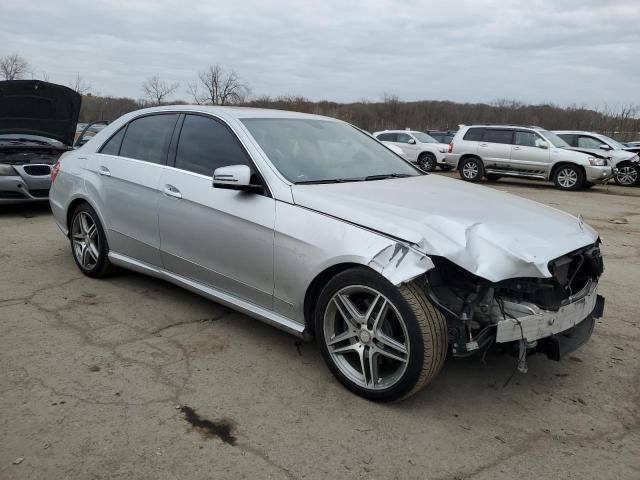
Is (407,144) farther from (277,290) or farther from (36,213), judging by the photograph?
(277,290)

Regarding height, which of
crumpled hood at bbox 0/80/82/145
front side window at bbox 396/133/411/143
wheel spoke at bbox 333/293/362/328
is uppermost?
crumpled hood at bbox 0/80/82/145

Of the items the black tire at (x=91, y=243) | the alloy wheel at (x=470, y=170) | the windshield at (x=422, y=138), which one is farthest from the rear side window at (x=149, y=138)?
the windshield at (x=422, y=138)

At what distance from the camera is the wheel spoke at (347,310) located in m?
2.97

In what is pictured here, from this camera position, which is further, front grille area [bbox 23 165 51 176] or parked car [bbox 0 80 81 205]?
front grille area [bbox 23 165 51 176]

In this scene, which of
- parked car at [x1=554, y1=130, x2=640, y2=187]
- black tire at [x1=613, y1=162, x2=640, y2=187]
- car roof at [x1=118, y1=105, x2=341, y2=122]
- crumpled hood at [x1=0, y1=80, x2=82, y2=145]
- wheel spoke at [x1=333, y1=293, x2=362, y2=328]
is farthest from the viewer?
black tire at [x1=613, y1=162, x2=640, y2=187]

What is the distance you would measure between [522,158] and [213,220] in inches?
541

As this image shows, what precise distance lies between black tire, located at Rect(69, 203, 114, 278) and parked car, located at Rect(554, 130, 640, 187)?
48.4ft

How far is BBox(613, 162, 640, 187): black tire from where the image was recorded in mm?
16172

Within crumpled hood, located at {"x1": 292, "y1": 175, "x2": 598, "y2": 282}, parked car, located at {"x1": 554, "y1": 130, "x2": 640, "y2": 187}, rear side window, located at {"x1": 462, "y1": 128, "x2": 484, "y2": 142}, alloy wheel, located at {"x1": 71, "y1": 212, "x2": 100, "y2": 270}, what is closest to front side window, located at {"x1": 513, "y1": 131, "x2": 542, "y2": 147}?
rear side window, located at {"x1": 462, "y1": 128, "x2": 484, "y2": 142}

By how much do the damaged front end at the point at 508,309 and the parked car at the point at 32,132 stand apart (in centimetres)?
718

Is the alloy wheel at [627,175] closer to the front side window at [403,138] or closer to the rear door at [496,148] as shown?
the rear door at [496,148]

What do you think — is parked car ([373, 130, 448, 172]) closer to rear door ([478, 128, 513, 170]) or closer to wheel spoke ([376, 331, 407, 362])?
rear door ([478, 128, 513, 170])

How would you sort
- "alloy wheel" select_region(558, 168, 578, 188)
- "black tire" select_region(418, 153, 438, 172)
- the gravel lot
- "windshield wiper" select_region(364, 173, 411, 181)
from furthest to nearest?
1. "black tire" select_region(418, 153, 438, 172)
2. "alloy wheel" select_region(558, 168, 578, 188)
3. "windshield wiper" select_region(364, 173, 411, 181)
4. the gravel lot

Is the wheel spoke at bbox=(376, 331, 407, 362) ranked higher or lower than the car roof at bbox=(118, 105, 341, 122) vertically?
lower
